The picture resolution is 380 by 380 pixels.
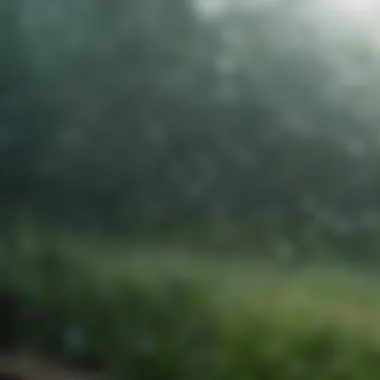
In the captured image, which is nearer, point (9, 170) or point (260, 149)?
point (260, 149)

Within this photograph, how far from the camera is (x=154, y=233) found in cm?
130

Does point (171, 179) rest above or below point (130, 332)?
above

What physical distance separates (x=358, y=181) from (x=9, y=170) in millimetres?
665

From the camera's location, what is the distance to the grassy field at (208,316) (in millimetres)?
1161

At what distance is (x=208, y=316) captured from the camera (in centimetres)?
124

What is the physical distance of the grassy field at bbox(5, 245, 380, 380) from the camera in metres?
1.16

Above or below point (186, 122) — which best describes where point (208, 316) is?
below

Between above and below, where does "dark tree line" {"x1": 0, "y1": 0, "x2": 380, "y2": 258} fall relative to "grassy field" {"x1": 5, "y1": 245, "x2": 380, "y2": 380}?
above

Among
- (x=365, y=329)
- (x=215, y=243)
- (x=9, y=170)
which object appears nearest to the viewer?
(x=365, y=329)

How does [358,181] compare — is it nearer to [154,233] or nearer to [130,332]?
[154,233]

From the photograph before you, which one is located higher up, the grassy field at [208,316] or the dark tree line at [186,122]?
the dark tree line at [186,122]

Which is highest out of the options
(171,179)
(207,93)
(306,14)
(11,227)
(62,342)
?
(306,14)

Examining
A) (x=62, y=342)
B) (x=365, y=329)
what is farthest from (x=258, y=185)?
(x=62, y=342)

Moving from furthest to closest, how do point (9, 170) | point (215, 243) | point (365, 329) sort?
point (9, 170)
point (215, 243)
point (365, 329)
